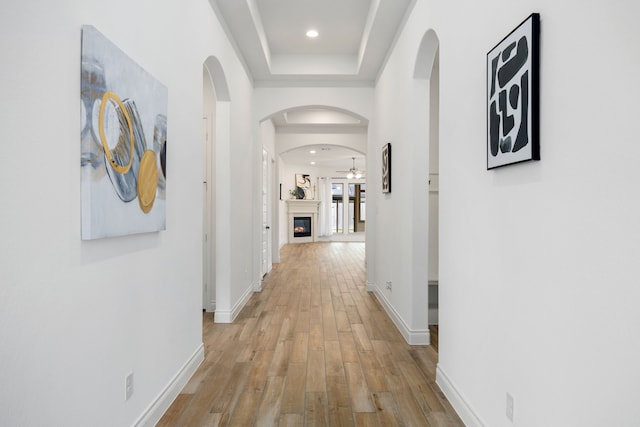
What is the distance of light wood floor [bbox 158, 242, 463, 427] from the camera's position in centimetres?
217

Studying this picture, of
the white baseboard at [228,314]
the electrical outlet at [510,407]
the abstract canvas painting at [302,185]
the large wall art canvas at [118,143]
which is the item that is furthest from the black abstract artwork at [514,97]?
the abstract canvas painting at [302,185]

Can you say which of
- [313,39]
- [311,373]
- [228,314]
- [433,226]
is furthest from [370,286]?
[313,39]

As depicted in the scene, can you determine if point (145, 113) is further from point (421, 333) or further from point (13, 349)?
point (421, 333)

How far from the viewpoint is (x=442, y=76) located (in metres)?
2.50

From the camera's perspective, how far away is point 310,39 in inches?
183

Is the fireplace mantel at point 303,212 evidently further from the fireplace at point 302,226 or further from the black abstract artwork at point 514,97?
the black abstract artwork at point 514,97

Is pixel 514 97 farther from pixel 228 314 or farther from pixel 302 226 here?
pixel 302 226

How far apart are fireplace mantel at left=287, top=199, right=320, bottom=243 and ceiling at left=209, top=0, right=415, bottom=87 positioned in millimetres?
7554

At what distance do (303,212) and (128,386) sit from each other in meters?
11.1

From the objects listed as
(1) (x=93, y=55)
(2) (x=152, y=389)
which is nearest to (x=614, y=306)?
(1) (x=93, y=55)

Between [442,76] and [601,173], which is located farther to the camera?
[442,76]

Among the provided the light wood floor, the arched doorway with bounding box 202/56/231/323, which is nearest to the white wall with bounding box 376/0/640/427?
the light wood floor

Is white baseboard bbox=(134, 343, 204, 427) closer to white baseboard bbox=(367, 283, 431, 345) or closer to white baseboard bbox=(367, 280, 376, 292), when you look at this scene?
white baseboard bbox=(367, 283, 431, 345)

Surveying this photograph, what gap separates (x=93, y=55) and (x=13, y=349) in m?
1.06
